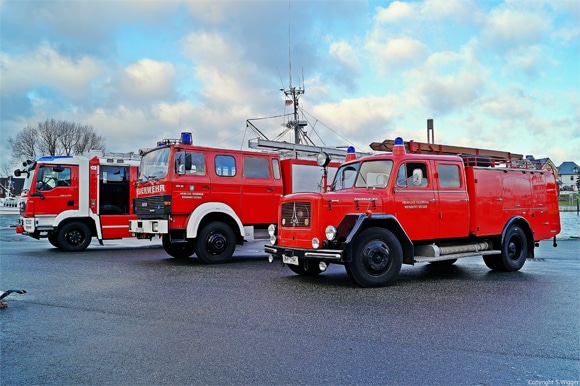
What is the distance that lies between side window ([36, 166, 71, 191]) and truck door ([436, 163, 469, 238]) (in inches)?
454

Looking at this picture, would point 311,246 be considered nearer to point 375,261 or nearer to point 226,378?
point 375,261

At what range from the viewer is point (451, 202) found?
9719 millimetres

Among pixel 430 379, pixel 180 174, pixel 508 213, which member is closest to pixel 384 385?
pixel 430 379

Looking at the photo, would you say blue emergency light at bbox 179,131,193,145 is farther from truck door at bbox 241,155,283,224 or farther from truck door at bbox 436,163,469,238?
truck door at bbox 436,163,469,238

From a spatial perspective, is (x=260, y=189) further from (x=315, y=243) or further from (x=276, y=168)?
(x=315, y=243)

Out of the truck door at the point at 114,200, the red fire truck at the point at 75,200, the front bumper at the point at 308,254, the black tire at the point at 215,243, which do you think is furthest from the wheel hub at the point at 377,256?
the truck door at the point at 114,200

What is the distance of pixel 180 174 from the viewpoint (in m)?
11.8

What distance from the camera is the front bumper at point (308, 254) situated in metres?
8.11

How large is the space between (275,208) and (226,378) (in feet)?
30.5

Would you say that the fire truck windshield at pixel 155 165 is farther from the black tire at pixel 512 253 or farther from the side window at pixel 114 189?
the black tire at pixel 512 253

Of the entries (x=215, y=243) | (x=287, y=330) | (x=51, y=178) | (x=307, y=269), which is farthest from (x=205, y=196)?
(x=287, y=330)

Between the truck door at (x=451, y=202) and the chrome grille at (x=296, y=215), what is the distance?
8.57 feet

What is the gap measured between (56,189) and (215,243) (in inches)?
260

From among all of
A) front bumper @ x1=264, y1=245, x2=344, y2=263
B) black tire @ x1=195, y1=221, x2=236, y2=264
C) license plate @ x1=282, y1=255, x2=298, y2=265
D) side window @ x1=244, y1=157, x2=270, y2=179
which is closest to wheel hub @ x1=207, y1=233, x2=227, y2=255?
black tire @ x1=195, y1=221, x2=236, y2=264
